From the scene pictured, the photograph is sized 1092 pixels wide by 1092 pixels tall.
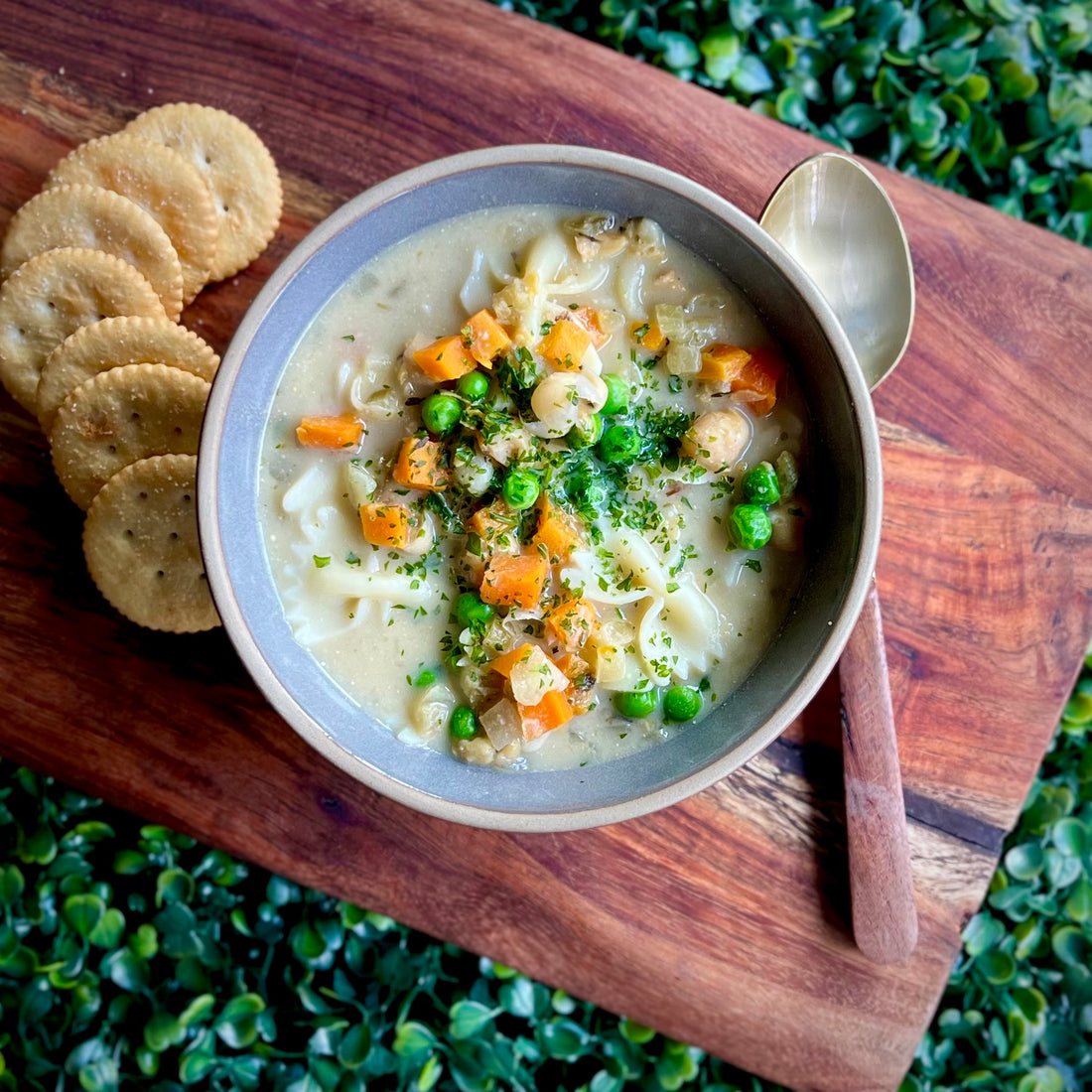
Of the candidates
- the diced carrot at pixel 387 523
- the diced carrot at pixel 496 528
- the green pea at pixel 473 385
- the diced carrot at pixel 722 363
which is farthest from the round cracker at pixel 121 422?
the diced carrot at pixel 722 363

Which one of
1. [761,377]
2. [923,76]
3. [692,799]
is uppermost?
[923,76]

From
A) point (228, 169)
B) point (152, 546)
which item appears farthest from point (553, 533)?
point (228, 169)

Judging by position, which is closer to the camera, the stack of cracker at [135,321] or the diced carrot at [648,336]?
the diced carrot at [648,336]

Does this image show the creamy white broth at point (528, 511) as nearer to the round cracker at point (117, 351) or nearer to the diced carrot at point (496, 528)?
the diced carrot at point (496, 528)

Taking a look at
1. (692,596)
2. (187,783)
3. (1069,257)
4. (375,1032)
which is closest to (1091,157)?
(1069,257)

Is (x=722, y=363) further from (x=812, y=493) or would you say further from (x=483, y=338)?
(x=483, y=338)

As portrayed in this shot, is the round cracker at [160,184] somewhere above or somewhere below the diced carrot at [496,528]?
above
